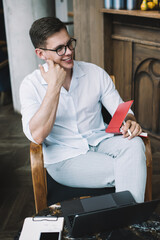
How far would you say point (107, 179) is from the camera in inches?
64.3

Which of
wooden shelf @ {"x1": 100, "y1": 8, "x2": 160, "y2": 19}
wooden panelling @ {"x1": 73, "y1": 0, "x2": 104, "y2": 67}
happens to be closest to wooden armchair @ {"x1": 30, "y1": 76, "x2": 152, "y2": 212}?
wooden shelf @ {"x1": 100, "y1": 8, "x2": 160, "y2": 19}

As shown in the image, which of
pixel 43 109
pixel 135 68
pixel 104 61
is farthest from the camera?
pixel 104 61

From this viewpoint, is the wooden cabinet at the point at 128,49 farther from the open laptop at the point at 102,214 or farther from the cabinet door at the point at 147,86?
the open laptop at the point at 102,214

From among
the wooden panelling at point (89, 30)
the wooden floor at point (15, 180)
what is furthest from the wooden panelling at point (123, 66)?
the wooden floor at point (15, 180)

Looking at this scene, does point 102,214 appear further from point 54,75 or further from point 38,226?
point 54,75

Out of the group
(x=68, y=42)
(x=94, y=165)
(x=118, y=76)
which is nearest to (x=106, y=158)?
(x=94, y=165)

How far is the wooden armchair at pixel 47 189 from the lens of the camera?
1.56 metres

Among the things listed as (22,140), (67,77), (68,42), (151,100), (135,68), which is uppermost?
(68,42)

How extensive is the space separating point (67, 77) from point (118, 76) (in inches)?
63.7

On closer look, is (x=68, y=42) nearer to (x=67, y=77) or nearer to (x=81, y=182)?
(x=67, y=77)

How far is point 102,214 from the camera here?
1.10 metres

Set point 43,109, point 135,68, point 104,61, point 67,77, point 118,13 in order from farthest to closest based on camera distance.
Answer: point 104,61
point 135,68
point 118,13
point 67,77
point 43,109

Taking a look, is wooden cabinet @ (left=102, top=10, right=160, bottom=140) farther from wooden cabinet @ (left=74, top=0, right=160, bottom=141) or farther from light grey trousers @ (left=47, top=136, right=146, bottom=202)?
light grey trousers @ (left=47, top=136, right=146, bottom=202)

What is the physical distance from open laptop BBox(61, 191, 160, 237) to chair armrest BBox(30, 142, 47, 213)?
316 millimetres
